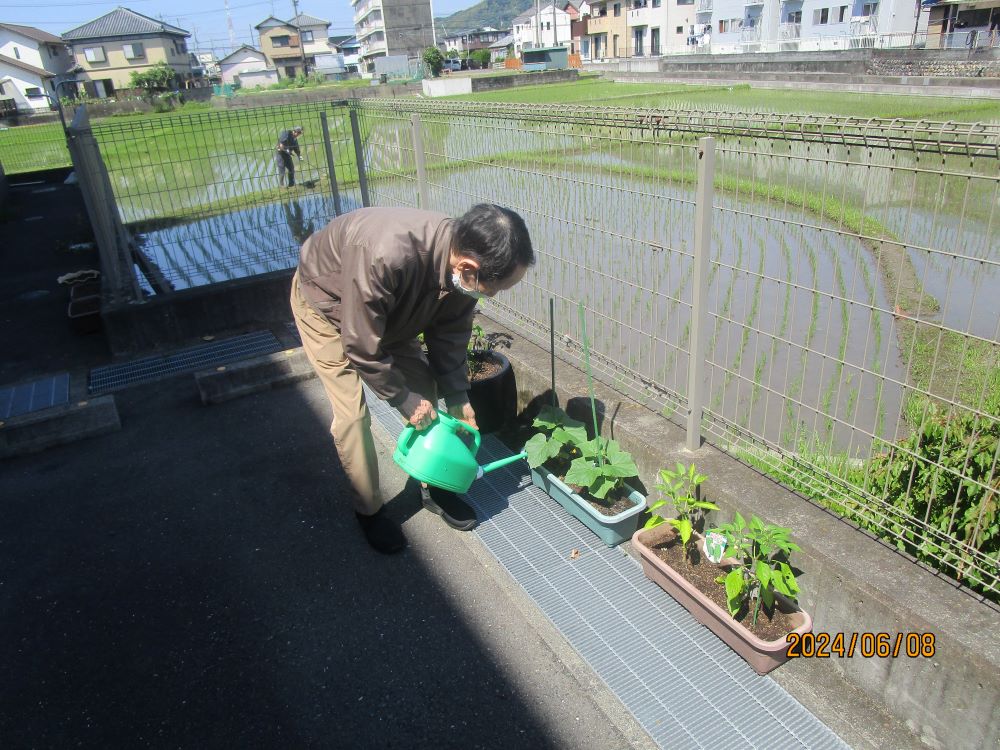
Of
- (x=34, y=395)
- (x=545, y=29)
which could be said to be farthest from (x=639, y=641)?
(x=545, y=29)

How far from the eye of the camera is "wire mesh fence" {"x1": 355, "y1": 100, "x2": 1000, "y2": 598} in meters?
2.10

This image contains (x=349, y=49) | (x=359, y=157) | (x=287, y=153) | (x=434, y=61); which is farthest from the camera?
(x=349, y=49)

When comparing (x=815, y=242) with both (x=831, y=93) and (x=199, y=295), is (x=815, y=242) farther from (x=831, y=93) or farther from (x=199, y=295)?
(x=831, y=93)

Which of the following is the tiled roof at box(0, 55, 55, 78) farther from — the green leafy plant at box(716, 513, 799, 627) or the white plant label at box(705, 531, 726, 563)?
the green leafy plant at box(716, 513, 799, 627)

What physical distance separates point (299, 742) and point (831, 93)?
2357 centimetres

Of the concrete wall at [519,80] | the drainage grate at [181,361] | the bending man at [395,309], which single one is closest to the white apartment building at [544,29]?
the concrete wall at [519,80]

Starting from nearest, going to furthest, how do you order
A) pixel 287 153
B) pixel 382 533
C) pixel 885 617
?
pixel 885 617, pixel 382 533, pixel 287 153

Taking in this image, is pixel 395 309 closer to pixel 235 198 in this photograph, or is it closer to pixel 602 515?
pixel 602 515

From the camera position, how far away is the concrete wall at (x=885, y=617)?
185 cm

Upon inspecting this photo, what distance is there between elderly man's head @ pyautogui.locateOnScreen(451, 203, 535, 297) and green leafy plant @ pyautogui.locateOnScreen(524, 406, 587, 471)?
3.20ft

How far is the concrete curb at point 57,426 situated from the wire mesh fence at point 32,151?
15735mm

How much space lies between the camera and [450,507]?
10.6 ft

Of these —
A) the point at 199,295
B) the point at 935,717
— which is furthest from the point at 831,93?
the point at 935,717
